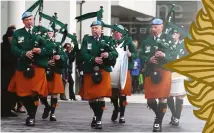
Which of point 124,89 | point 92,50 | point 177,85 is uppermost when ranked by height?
point 92,50

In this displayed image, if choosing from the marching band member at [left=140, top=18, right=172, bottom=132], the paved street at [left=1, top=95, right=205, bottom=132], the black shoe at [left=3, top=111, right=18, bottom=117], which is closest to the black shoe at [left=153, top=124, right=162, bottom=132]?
the marching band member at [left=140, top=18, right=172, bottom=132]

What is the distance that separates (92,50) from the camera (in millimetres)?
9148

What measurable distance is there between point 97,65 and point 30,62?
3.60ft

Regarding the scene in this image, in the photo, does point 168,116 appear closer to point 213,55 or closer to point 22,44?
point 22,44

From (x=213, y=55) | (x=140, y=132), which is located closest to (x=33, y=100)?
(x=140, y=132)

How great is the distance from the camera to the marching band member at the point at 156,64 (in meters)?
8.87

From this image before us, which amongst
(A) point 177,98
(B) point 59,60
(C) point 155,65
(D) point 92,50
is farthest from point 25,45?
(A) point 177,98

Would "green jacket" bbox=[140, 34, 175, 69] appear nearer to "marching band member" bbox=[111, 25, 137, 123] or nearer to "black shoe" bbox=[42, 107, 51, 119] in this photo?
"marching band member" bbox=[111, 25, 137, 123]

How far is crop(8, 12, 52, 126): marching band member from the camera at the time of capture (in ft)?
30.1

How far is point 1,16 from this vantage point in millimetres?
16109

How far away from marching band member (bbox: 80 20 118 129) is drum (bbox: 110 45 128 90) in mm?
897

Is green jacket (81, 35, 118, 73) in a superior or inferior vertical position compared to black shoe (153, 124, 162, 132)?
superior

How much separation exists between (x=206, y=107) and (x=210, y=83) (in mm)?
92

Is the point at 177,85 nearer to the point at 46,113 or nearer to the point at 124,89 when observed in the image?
the point at 124,89
